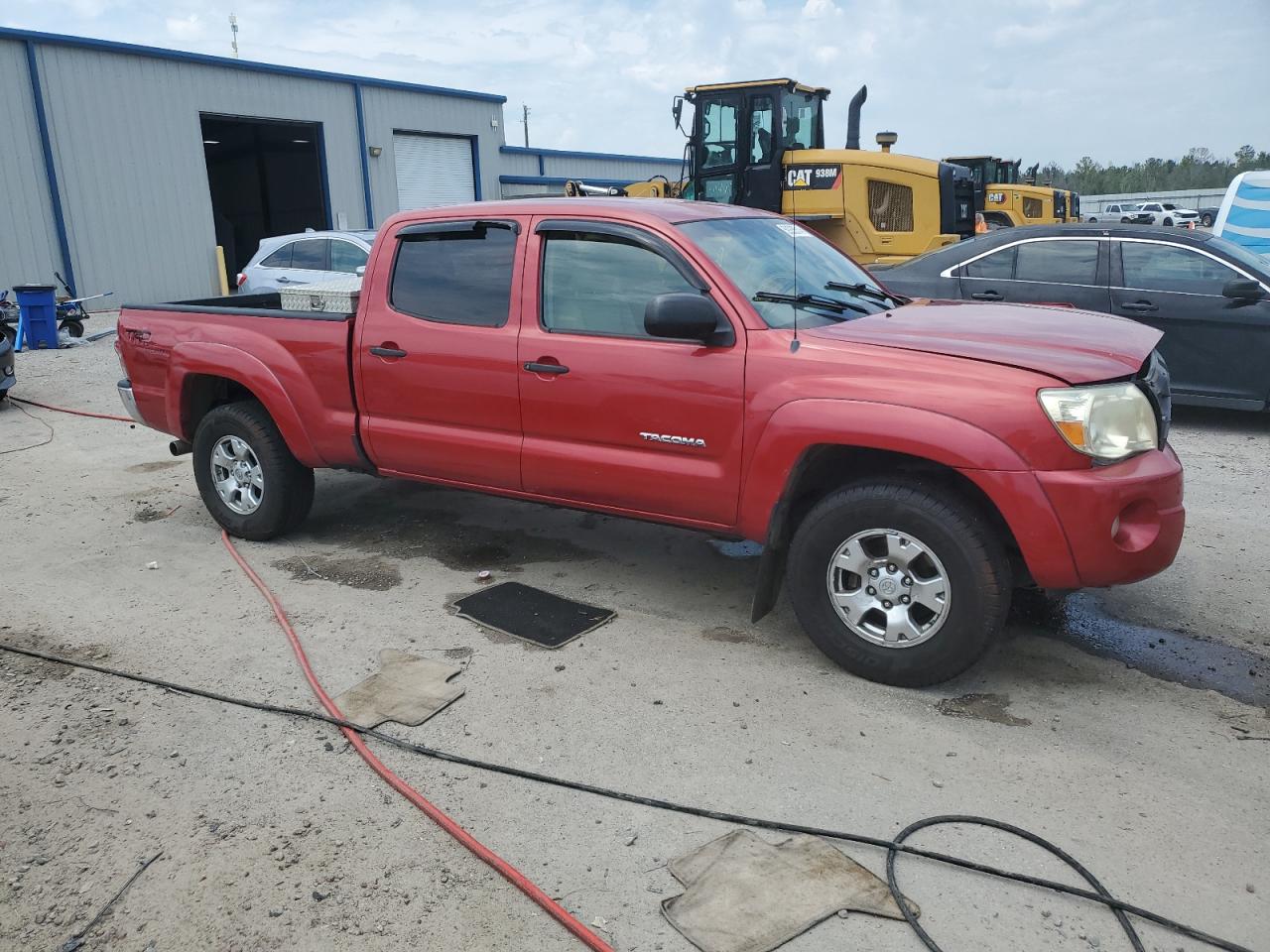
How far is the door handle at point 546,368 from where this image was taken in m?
4.46

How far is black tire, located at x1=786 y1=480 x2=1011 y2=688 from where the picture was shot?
3.58 metres

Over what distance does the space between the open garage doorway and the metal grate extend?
54.9 ft

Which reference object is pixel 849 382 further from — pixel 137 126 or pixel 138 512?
pixel 137 126

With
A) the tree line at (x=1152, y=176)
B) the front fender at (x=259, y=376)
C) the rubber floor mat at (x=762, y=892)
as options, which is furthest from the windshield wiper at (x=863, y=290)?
the tree line at (x=1152, y=176)

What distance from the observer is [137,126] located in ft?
62.4

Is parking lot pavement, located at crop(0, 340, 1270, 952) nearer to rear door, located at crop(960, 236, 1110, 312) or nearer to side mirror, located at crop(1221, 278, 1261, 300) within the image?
side mirror, located at crop(1221, 278, 1261, 300)

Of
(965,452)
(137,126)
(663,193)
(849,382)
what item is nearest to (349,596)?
(849,382)

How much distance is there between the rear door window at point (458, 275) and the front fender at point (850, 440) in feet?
5.14

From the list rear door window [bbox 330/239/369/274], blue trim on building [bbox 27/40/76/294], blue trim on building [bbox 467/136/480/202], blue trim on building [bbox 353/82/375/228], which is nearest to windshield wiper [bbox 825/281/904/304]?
rear door window [bbox 330/239/369/274]

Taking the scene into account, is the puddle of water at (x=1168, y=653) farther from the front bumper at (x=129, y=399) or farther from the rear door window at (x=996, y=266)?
the front bumper at (x=129, y=399)

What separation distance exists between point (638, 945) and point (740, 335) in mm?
2420

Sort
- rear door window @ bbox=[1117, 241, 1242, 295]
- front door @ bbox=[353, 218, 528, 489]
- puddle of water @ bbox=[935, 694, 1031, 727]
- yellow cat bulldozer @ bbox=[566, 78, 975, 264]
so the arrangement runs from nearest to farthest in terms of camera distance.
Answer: puddle of water @ bbox=[935, 694, 1031, 727], front door @ bbox=[353, 218, 528, 489], rear door window @ bbox=[1117, 241, 1242, 295], yellow cat bulldozer @ bbox=[566, 78, 975, 264]

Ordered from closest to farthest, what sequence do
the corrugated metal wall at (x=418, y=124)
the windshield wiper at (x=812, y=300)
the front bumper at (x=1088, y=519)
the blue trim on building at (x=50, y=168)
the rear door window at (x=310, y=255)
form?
the front bumper at (x=1088, y=519) < the windshield wiper at (x=812, y=300) < the rear door window at (x=310, y=255) < the blue trim on building at (x=50, y=168) < the corrugated metal wall at (x=418, y=124)

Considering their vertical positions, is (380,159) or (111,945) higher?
(380,159)
